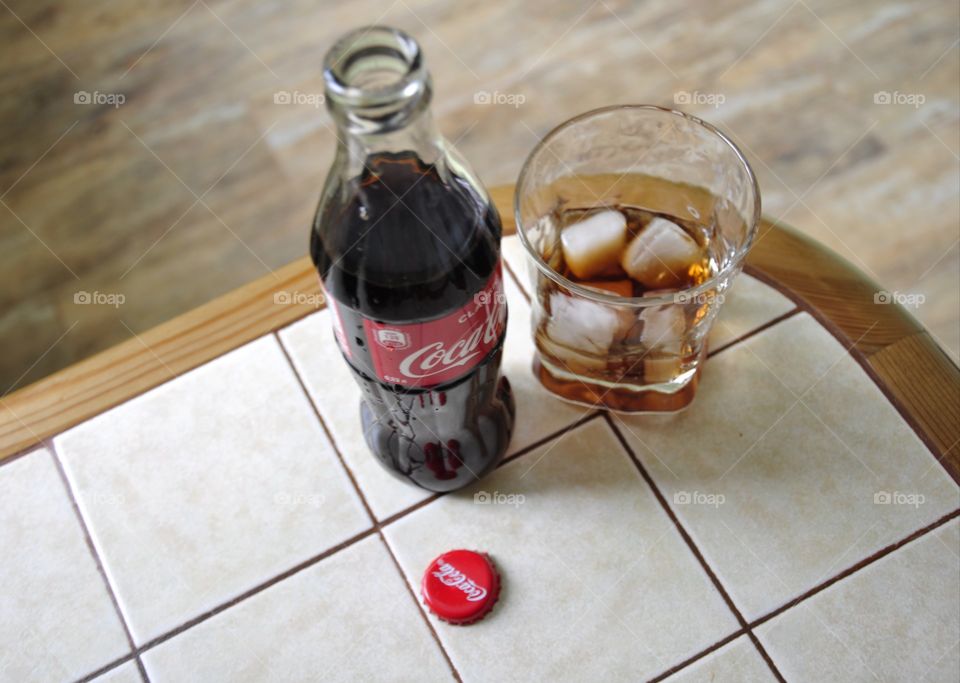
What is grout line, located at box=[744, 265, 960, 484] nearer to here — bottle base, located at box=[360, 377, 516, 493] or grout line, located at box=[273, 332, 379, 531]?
bottle base, located at box=[360, 377, 516, 493]

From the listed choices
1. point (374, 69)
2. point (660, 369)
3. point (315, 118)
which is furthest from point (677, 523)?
point (315, 118)

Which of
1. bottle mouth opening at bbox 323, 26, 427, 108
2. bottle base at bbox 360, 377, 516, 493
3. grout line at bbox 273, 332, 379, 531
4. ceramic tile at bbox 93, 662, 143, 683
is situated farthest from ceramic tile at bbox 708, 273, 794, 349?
ceramic tile at bbox 93, 662, 143, 683

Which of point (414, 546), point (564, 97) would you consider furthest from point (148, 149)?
point (414, 546)

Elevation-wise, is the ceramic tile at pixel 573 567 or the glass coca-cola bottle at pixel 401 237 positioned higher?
the glass coca-cola bottle at pixel 401 237

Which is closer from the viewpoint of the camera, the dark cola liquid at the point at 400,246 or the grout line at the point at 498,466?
the dark cola liquid at the point at 400,246

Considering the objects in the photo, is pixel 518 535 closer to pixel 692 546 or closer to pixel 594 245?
pixel 692 546

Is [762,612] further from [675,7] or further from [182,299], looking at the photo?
[675,7]

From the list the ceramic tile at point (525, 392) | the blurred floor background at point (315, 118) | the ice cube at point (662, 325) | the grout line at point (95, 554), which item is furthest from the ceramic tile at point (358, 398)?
the blurred floor background at point (315, 118)

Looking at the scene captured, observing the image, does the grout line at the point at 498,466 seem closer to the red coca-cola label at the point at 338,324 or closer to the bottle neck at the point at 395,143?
the red coca-cola label at the point at 338,324
